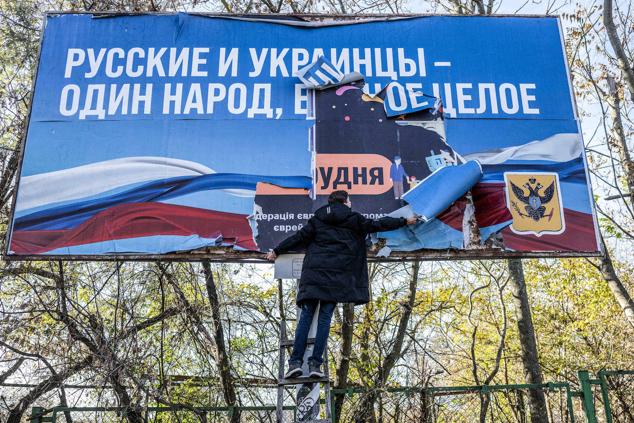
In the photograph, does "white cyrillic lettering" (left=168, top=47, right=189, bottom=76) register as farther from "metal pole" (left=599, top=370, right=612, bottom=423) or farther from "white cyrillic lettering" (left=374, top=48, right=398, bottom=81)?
"metal pole" (left=599, top=370, right=612, bottom=423)

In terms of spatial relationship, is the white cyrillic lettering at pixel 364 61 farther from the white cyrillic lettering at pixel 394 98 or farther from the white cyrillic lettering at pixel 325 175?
the white cyrillic lettering at pixel 325 175

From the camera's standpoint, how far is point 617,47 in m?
7.91

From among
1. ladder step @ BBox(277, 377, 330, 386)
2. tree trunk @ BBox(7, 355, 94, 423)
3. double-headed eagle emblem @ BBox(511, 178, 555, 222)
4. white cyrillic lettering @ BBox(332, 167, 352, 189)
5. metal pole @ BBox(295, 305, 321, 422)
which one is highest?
white cyrillic lettering @ BBox(332, 167, 352, 189)

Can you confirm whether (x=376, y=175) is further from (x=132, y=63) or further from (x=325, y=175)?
(x=132, y=63)

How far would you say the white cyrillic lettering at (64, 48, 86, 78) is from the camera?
610cm

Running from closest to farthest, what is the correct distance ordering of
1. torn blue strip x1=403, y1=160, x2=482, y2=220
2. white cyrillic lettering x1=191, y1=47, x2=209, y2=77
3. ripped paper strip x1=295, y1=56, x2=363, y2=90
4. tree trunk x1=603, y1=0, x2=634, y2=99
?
torn blue strip x1=403, y1=160, x2=482, y2=220 → ripped paper strip x1=295, y1=56, x2=363, y2=90 → white cyrillic lettering x1=191, y1=47, x2=209, y2=77 → tree trunk x1=603, y1=0, x2=634, y2=99

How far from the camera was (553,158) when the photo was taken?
18.6 ft

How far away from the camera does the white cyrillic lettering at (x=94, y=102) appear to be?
5.84 m

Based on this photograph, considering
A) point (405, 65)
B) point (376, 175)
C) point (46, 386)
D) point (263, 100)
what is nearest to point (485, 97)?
point (405, 65)

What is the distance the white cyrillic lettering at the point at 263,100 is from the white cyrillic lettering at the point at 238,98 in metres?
0.09

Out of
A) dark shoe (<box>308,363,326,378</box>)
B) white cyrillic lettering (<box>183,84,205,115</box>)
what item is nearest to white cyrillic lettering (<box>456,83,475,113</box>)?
white cyrillic lettering (<box>183,84,205,115</box>)

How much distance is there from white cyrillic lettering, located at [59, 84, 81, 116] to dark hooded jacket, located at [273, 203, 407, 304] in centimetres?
280

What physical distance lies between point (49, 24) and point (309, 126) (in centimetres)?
333

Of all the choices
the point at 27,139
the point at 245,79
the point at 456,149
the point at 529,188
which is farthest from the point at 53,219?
the point at 529,188
